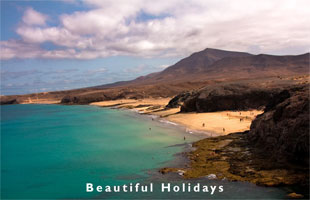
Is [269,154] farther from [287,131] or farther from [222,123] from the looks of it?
[222,123]

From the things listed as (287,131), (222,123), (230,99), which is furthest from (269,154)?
(230,99)

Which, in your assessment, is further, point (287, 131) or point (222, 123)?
point (222, 123)

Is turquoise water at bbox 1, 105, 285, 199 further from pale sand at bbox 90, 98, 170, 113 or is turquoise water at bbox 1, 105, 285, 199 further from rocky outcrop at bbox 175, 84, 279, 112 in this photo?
pale sand at bbox 90, 98, 170, 113

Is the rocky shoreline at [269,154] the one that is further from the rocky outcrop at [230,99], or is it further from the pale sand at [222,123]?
the rocky outcrop at [230,99]

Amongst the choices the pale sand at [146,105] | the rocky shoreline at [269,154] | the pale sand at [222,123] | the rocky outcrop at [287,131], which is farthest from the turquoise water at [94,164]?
the pale sand at [146,105]

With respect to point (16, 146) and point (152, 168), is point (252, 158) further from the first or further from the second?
point (16, 146)

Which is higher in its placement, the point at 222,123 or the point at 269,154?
the point at 222,123
